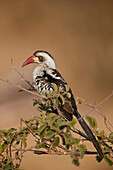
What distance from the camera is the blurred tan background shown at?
4984 millimetres

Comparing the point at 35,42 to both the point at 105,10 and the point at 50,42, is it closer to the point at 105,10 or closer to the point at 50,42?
the point at 50,42

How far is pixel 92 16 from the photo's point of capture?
19.2 ft

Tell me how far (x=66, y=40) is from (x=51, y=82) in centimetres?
403

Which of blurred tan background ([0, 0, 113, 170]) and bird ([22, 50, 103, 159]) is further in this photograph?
blurred tan background ([0, 0, 113, 170])

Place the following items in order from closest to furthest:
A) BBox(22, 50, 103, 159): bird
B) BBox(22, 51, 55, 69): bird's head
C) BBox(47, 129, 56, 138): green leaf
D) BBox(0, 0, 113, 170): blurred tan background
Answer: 1. BBox(47, 129, 56, 138): green leaf
2. BBox(22, 50, 103, 159): bird
3. BBox(22, 51, 55, 69): bird's head
4. BBox(0, 0, 113, 170): blurred tan background

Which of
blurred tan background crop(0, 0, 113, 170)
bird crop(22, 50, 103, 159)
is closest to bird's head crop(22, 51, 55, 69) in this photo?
bird crop(22, 50, 103, 159)

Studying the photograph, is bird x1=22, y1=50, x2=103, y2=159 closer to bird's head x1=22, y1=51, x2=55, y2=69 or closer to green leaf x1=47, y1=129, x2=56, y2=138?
bird's head x1=22, y1=51, x2=55, y2=69

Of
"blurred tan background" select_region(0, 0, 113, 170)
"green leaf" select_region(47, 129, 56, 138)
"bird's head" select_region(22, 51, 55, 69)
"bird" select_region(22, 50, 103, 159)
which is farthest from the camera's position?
"blurred tan background" select_region(0, 0, 113, 170)

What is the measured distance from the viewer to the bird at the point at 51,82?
1.51 m

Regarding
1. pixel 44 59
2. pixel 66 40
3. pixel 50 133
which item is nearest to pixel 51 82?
pixel 44 59

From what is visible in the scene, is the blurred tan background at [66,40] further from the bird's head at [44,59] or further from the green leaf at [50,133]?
the green leaf at [50,133]

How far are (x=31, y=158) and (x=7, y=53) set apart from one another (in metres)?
2.19

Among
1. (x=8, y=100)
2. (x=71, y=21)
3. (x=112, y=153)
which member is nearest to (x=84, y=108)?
(x=8, y=100)

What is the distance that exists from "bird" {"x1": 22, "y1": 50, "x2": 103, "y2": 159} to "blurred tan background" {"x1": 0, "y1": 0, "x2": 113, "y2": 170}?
2755mm
